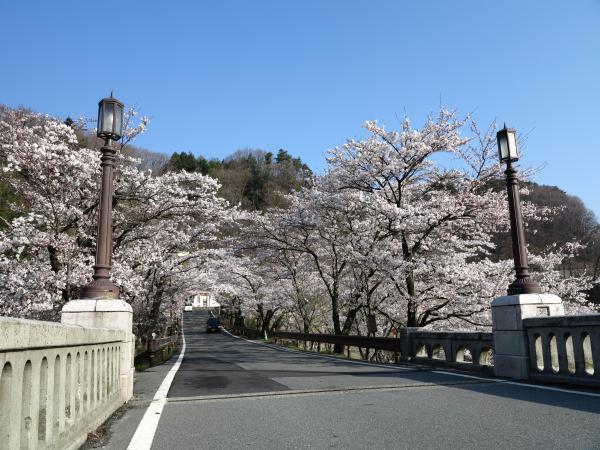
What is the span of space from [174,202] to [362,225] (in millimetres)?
8547

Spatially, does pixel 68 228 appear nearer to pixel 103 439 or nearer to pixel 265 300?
pixel 103 439

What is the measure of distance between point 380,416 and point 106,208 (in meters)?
5.93

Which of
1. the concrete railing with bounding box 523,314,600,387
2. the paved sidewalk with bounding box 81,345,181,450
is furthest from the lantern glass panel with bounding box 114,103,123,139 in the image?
the concrete railing with bounding box 523,314,600,387

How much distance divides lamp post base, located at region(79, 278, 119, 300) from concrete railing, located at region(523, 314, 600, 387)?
749cm

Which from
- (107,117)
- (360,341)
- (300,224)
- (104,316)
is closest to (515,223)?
(104,316)

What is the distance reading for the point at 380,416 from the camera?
5711 mm

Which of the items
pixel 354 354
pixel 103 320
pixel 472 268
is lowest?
pixel 354 354

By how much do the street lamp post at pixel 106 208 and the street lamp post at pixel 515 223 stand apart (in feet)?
25.1

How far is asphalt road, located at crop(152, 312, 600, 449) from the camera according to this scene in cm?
453

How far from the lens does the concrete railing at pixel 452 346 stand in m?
10.4

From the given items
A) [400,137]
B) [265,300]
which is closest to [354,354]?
[265,300]

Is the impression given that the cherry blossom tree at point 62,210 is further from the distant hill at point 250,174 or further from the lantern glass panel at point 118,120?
the distant hill at point 250,174

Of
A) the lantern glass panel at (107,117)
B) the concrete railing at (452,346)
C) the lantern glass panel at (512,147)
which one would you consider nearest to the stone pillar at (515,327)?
the concrete railing at (452,346)

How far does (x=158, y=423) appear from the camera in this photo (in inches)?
226
